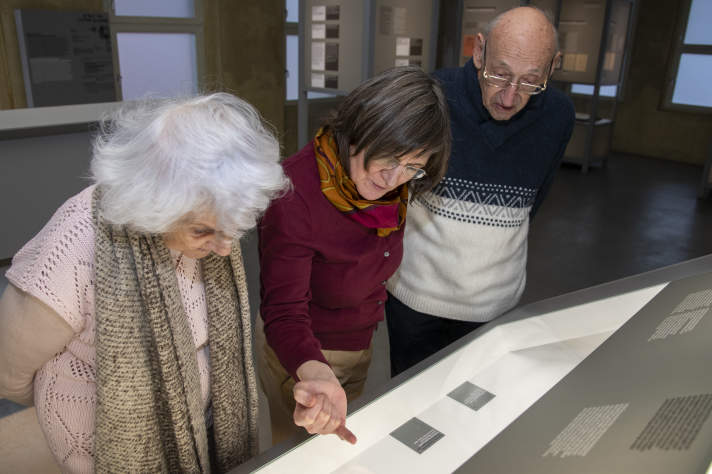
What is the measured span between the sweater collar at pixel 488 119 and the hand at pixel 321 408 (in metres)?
0.90

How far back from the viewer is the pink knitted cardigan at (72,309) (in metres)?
1.12

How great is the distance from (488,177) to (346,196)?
529 millimetres

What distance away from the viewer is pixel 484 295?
1.87 meters

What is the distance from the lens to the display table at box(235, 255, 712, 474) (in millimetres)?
966

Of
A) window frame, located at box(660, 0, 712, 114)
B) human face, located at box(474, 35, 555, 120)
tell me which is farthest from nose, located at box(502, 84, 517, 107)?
window frame, located at box(660, 0, 712, 114)

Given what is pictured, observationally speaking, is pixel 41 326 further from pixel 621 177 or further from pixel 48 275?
pixel 621 177

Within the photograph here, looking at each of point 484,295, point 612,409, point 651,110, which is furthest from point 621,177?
point 612,409

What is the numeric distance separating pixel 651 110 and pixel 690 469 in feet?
35.4

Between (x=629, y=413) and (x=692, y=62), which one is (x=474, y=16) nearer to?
(x=692, y=62)

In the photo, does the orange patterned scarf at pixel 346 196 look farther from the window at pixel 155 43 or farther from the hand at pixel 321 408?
the window at pixel 155 43

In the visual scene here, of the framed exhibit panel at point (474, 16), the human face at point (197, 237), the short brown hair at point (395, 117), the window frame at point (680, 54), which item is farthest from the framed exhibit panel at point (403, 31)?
the window frame at point (680, 54)

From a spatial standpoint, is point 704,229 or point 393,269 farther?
point 704,229

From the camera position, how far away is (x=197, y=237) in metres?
1.12

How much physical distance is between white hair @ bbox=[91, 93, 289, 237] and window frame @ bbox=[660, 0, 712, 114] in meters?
10.6
